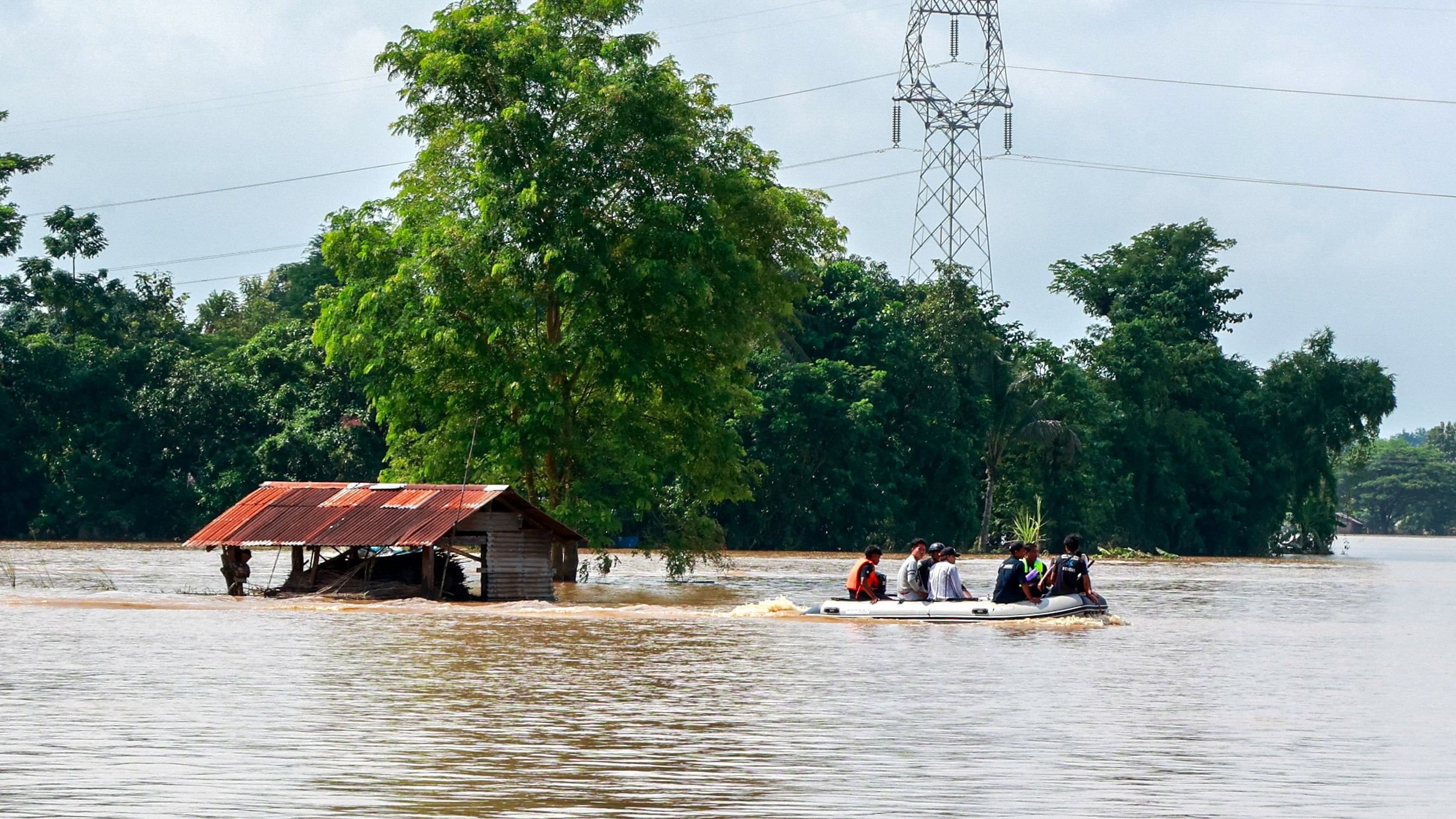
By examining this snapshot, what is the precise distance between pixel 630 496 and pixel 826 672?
67.2ft

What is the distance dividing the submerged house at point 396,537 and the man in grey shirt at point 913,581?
297 inches

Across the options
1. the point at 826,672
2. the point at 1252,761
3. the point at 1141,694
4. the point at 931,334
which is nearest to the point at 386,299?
the point at 826,672

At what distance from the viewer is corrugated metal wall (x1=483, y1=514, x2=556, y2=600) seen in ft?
112

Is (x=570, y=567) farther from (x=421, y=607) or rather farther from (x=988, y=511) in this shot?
(x=988, y=511)

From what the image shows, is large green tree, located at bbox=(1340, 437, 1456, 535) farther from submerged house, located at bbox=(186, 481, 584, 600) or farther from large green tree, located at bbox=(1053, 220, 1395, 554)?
submerged house, located at bbox=(186, 481, 584, 600)

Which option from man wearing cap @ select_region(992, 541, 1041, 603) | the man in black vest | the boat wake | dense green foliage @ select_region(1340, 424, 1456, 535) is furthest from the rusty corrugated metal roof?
dense green foliage @ select_region(1340, 424, 1456, 535)

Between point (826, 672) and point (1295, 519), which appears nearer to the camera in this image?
point (826, 672)

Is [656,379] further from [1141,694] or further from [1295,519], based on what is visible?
[1295,519]

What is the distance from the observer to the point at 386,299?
41.0 meters

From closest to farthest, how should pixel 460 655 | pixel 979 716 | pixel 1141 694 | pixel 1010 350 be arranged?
1. pixel 979 716
2. pixel 1141 694
3. pixel 460 655
4. pixel 1010 350

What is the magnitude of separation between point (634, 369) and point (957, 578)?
41.1 ft

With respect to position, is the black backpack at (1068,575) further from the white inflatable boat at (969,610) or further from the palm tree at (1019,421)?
the palm tree at (1019,421)

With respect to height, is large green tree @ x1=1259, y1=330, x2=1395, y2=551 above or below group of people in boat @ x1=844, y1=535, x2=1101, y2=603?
above

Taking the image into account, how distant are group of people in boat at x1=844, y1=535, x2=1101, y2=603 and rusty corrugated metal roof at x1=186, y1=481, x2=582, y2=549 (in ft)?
22.7
